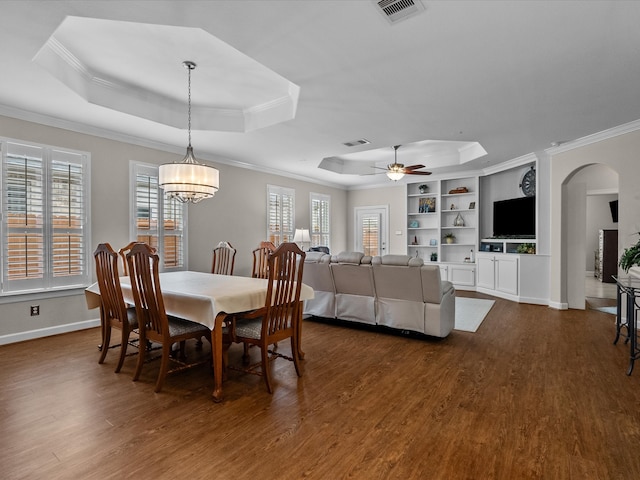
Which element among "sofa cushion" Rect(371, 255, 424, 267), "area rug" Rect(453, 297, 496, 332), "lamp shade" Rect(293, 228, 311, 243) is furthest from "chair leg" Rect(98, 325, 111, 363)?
"lamp shade" Rect(293, 228, 311, 243)

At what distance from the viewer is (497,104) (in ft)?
12.8

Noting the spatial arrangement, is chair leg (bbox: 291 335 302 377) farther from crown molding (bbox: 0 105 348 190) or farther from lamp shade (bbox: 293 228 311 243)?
lamp shade (bbox: 293 228 311 243)

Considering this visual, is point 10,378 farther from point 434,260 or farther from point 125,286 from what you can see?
point 434,260

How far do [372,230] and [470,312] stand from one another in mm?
4474

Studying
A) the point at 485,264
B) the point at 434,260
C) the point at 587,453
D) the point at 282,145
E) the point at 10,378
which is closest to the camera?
the point at 587,453

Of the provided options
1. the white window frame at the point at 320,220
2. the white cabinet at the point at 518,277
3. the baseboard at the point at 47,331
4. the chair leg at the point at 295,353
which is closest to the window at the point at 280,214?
the white window frame at the point at 320,220

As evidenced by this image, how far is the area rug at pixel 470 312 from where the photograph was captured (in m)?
4.67

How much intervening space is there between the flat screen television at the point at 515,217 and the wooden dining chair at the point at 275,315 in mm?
5349

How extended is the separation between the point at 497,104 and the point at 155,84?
A: 150 inches

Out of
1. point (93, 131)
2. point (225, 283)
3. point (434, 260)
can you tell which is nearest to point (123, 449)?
point (225, 283)

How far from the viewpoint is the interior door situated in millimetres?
9445

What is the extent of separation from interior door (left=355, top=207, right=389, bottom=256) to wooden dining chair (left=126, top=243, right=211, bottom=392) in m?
7.07

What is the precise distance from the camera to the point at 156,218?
208 inches

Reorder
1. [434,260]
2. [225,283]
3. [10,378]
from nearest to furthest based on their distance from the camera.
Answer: [10,378] → [225,283] → [434,260]
